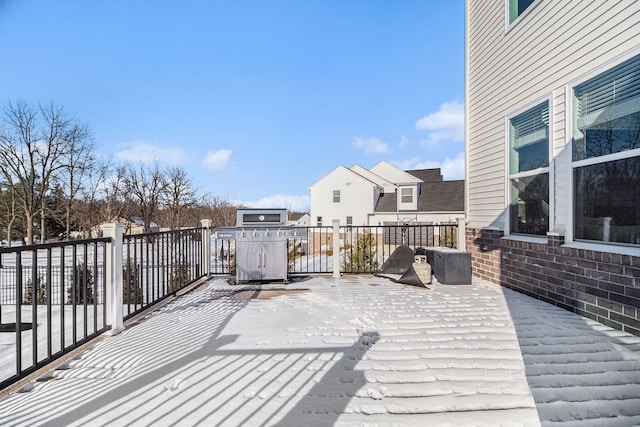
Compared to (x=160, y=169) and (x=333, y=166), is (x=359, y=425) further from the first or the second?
(x=160, y=169)

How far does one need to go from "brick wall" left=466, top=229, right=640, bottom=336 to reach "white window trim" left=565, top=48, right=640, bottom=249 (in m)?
0.08

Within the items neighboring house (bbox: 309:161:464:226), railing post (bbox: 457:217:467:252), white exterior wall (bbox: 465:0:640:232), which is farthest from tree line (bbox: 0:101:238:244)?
white exterior wall (bbox: 465:0:640:232)

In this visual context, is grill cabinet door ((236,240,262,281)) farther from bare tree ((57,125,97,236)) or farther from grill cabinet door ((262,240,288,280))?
bare tree ((57,125,97,236))

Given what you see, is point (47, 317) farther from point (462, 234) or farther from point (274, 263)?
point (462, 234)

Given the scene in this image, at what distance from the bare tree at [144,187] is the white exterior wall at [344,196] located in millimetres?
10833

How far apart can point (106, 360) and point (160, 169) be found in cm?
2288

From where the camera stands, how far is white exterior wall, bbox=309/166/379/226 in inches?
790

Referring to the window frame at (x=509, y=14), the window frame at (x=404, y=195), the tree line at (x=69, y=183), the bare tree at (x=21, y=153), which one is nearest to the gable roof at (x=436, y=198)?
the window frame at (x=404, y=195)

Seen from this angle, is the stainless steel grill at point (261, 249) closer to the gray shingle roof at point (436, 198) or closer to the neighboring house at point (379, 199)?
the neighboring house at point (379, 199)

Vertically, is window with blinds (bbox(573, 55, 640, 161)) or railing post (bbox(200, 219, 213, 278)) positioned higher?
window with blinds (bbox(573, 55, 640, 161))

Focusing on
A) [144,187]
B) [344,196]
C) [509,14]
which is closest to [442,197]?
[344,196]

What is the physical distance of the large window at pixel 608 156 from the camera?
9.41ft

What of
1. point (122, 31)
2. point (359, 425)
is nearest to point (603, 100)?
point (359, 425)

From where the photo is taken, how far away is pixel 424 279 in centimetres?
495
